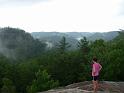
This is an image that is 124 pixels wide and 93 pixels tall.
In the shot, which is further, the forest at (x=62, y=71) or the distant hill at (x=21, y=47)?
the distant hill at (x=21, y=47)

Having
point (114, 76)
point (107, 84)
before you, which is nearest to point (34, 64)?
point (114, 76)

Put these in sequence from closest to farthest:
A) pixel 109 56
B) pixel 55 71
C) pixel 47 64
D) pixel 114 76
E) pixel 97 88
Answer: pixel 97 88 < pixel 114 76 < pixel 109 56 < pixel 55 71 < pixel 47 64

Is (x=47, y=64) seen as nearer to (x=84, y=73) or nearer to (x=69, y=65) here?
(x=69, y=65)

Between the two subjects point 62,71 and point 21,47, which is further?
point 21,47

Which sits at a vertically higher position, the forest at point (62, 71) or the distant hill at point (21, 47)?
the forest at point (62, 71)

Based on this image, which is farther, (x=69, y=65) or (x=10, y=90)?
(x=69, y=65)

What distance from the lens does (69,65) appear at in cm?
7919

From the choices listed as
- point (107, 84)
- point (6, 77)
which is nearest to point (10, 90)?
point (6, 77)

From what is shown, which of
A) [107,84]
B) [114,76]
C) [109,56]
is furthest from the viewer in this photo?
[109,56]

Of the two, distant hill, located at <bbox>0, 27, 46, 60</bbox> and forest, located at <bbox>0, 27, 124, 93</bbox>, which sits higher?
forest, located at <bbox>0, 27, 124, 93</bbox>

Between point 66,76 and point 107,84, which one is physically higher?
point 107,84

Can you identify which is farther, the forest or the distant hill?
the distant hill

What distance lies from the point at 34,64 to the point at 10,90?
19585 mm

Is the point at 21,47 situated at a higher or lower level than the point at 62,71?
lower
